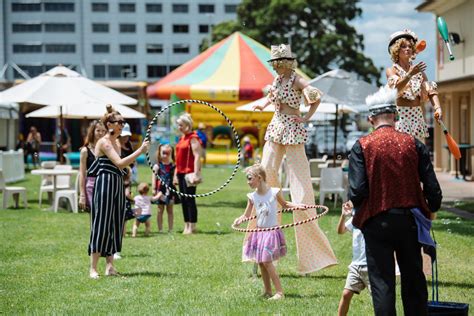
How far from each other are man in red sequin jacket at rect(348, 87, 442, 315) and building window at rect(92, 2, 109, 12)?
3539 inches

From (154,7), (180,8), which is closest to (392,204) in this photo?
(154,7)

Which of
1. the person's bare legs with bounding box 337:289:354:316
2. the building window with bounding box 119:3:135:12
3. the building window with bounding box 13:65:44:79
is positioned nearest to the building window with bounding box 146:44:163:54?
the building window with bounding box 119:3:135:12

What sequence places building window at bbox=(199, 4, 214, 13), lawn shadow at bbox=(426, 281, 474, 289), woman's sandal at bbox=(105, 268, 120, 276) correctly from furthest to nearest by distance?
building window at bbox=(199, 4, 214, 13) → woman's sandal at bbox=(105, 268, 120, 276) → lawn shadow at bbox=(426, 281, 474, 289)

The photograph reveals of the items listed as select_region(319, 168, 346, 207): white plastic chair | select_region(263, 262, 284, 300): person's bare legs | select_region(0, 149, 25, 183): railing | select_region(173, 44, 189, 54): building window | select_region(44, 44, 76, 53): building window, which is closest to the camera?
select_region(263, 262, 284, 300): person's bare legs

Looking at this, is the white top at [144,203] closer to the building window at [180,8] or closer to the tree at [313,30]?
the tree at [313,30]

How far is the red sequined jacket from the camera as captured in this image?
583 cm

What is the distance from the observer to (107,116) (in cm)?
960

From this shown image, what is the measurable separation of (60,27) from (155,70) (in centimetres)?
1044

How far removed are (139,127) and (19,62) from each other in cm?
4992

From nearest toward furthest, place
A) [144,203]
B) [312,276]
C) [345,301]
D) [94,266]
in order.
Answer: [345,301] → [312,276] → [94,266] → [144,203]

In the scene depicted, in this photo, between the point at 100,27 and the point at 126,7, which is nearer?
the point at 100,27

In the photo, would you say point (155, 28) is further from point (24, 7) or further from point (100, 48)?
point (24, 7)

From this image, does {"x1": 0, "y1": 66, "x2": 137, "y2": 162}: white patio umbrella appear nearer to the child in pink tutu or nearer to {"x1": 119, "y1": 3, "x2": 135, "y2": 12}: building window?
the child in pink tutu

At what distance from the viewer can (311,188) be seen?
942cm
